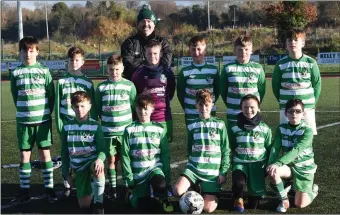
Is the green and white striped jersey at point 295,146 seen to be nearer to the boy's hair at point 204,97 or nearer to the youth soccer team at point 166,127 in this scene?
the youth soccer team at point 166,127

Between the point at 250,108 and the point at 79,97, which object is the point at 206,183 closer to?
the point at 250,108

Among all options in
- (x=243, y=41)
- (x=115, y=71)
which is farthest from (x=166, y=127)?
Answer: (x=243, y=41)

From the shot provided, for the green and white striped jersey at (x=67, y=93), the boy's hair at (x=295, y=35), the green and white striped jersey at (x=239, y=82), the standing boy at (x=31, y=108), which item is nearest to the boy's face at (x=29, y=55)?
the standing boy at (x=31, y=108)

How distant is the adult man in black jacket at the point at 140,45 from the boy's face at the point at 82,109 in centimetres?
97

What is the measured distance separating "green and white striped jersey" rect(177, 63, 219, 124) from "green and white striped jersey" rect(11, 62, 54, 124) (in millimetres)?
1478

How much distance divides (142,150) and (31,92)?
1390mm

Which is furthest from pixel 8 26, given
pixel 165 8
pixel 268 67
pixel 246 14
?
pixel 268 67

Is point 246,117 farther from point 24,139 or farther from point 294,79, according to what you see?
point 24,139

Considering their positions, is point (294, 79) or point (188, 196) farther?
point (294, 79)

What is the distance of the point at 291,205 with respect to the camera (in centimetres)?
523

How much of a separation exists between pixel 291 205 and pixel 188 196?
1098 millimetres

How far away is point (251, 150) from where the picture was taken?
5.23 meters

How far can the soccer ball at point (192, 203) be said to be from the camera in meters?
4.86

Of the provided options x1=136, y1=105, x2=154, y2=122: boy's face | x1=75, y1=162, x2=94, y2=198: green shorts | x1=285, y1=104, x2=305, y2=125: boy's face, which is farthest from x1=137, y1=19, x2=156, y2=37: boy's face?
x1=285, y1=104, x2=305, y2=125: boy's face
